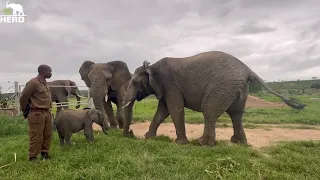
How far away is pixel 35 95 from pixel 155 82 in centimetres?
338

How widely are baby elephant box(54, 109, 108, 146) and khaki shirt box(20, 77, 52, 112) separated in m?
0.85

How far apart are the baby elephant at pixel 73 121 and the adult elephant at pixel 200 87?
6.03ft

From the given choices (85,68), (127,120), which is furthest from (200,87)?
(85,68)

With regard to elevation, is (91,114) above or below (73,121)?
above

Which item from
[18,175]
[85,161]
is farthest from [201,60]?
[18,175]

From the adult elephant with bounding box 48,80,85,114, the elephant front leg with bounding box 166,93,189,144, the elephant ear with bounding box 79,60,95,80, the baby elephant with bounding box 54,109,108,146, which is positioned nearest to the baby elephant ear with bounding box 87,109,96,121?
the baby elephant with bounding box 54,109,108,146

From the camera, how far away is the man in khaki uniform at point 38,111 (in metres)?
5.95

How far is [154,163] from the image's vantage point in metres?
5.54

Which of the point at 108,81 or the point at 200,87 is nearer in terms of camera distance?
the point at 200,87

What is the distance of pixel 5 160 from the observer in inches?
242

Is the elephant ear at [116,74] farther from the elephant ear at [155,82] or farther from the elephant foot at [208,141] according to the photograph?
the elephant foot at [208,141]

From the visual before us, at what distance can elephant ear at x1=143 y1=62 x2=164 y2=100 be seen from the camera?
8500 millimetres

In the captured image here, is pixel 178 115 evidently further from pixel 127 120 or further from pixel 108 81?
pixel 108 81

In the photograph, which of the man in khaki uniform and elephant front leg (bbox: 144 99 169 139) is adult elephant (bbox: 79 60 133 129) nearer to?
elephant front leg (bbox: 144 99 169 139)
